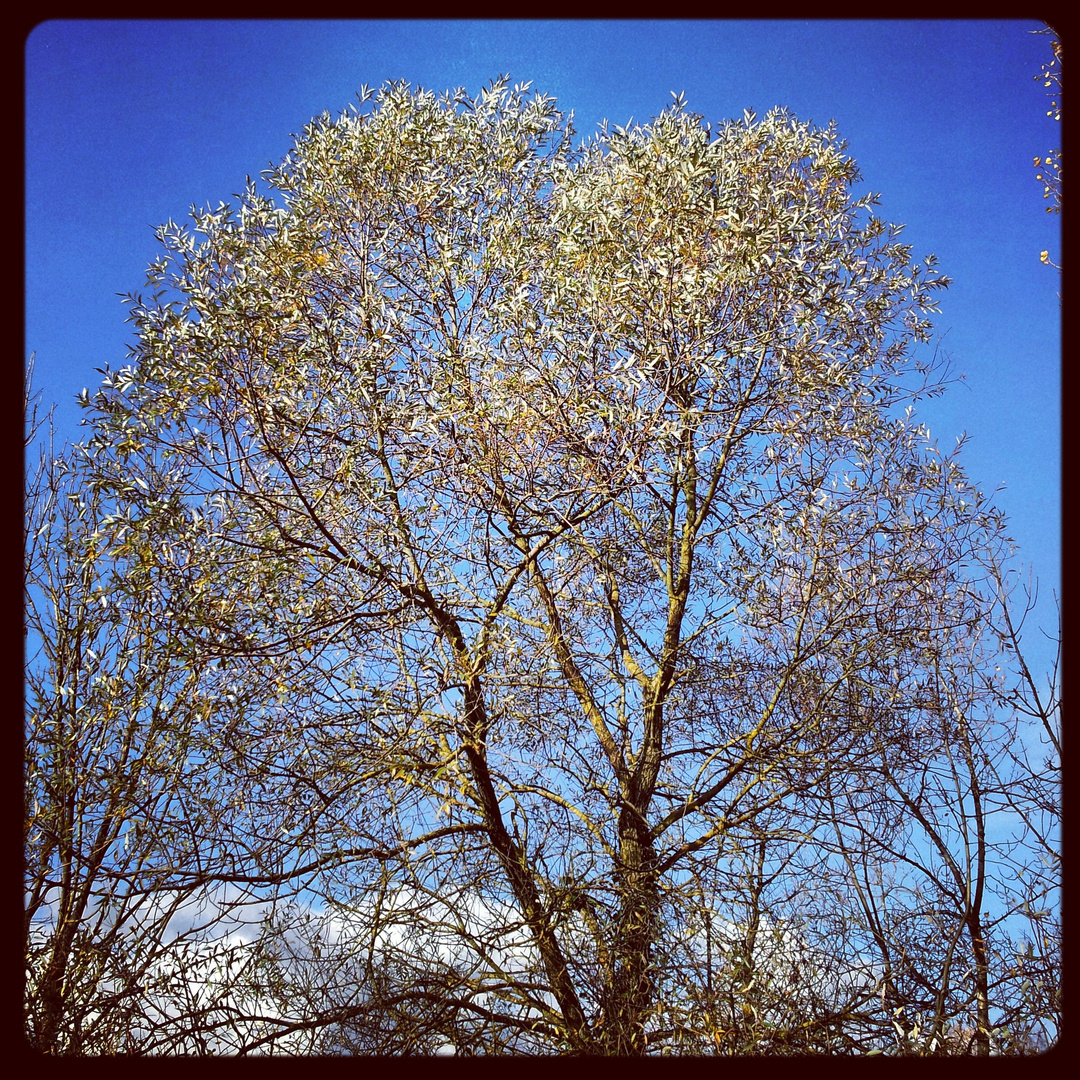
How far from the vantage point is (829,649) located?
6566mm

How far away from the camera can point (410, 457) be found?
609 centimetres

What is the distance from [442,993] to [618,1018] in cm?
106

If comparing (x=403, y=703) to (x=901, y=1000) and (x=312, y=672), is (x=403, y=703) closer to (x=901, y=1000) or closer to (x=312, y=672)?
(x=312, y=672)

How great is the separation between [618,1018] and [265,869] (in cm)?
228
